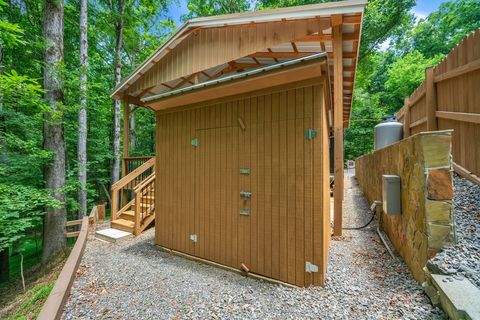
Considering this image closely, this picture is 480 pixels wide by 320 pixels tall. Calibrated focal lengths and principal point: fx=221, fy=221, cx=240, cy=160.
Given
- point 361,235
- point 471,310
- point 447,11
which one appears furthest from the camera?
point 447,11

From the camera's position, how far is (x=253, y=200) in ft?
10.8

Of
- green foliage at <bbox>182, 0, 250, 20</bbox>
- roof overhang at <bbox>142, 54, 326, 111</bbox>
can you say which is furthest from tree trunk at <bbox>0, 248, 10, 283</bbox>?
green foliage at <bbox>182, 0, 250, 20</bbox>

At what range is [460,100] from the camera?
10.6 feet

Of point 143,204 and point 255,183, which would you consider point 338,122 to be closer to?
point 255,183

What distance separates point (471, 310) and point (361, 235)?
279 cm

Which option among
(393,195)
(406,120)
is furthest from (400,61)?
(393,195)

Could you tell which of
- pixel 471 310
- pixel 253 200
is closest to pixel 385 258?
pixel 471 310

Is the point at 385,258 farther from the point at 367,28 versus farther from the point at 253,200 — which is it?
the point at 367,28

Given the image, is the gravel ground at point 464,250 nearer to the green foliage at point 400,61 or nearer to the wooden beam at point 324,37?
the wooden beam at point 324,37

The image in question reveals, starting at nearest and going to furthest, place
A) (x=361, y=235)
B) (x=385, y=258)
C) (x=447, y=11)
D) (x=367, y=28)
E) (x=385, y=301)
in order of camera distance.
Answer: (x=385, y=301) → (x=385, y=258) → (x=361, y=235) → (x=367, y=28) → (x=447, y=11)

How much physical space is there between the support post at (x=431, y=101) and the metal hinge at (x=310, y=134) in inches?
106

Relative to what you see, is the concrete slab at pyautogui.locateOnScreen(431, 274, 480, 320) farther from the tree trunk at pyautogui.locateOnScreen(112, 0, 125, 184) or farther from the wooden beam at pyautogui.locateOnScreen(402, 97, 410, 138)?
the tree trunk at pyautogui.locateOnScreen(112, 0, 125, 184)

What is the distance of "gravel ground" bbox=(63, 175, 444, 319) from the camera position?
2.30 metres

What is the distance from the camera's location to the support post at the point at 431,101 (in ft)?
12.9
